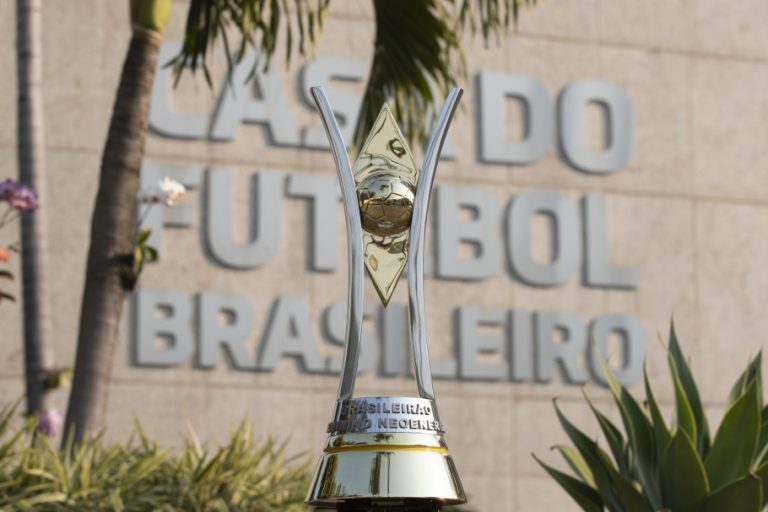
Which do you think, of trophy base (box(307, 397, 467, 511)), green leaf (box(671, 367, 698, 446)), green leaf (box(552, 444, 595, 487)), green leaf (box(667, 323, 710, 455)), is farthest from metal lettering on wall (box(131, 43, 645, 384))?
trophy base (box(307, 397, 467, 511))

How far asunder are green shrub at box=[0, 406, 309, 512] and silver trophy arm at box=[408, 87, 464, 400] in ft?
12.4

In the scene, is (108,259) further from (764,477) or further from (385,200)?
(385,200)

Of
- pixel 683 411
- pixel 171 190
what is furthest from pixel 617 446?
pixel 171 190

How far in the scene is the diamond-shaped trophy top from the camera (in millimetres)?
3670

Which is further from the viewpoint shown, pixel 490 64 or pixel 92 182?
pixel 490 64

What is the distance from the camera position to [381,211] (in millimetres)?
3662

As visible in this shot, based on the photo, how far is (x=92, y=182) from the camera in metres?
13.2

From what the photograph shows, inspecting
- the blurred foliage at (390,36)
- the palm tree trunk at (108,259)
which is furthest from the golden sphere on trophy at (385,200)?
the blurred foliage at (390,36)

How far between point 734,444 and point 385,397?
13.2ft

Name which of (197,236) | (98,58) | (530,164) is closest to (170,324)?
(197,236)

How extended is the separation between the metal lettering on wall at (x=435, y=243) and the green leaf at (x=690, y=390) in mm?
5494

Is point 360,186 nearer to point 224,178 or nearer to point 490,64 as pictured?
point 224,178

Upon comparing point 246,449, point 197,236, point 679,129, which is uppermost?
point 679,129

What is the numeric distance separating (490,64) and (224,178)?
107 inches
